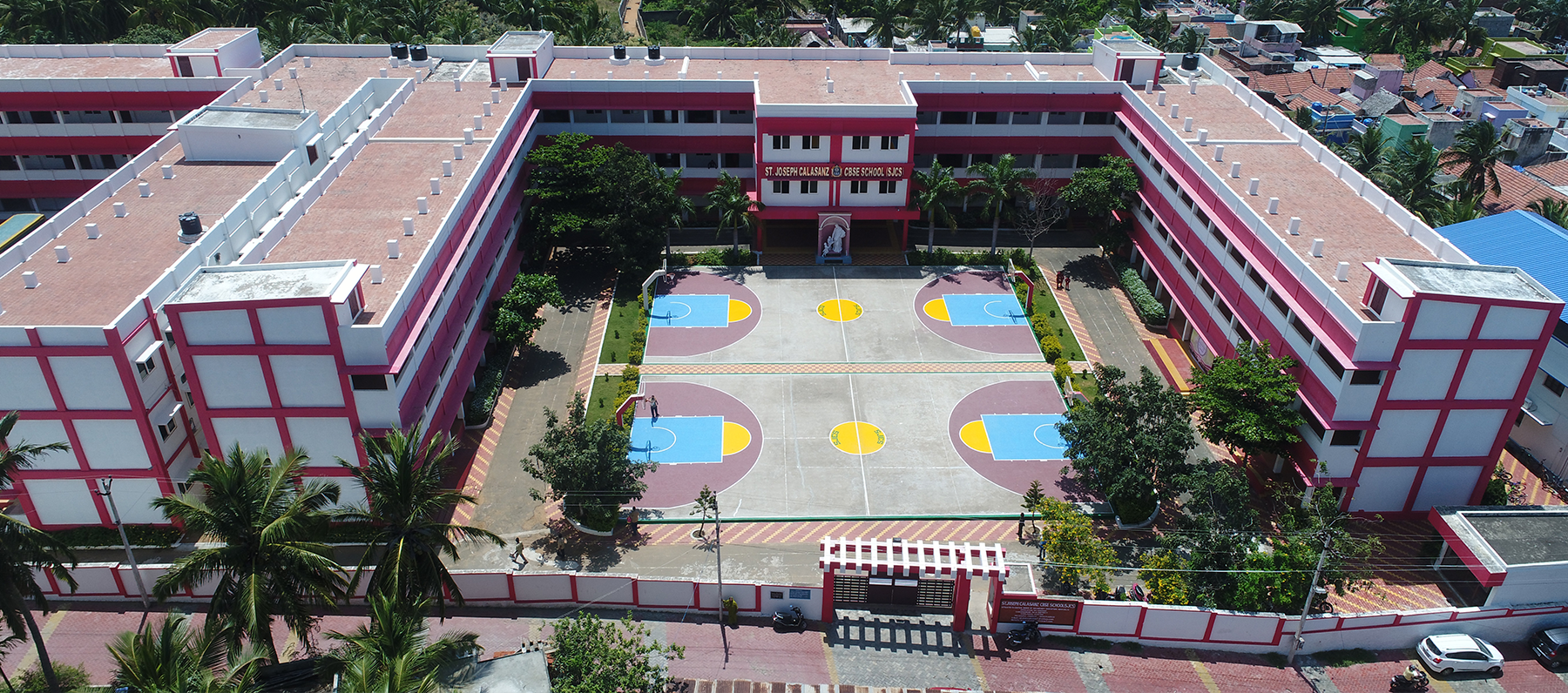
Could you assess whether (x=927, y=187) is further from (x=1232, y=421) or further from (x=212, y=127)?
(x=212, y=127)

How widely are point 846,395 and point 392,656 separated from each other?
3158 centimetres

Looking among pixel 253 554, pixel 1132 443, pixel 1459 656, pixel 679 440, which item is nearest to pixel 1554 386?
pixel 1459 656

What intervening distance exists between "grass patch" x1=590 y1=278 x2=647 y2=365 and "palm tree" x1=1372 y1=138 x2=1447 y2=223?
2020 inches

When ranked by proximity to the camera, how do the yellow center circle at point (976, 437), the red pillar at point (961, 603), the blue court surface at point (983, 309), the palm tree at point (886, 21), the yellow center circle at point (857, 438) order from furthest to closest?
the palm tree at point (886, 21), the blue court surface at point (983, 309), the yellow center circle at point (976, 437), the yellow center circle at point (857, 438), the red pillar at point (961, 603)

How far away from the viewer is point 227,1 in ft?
317

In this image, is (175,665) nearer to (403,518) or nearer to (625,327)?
(403,518)

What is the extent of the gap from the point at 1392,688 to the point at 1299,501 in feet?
32.8

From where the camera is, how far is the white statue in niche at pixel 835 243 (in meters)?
71.3

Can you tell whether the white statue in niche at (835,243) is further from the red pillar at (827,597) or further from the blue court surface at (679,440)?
the red pillar at (827,597)

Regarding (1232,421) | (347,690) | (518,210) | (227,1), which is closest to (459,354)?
(518,210)

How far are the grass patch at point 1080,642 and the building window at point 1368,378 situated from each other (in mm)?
16110

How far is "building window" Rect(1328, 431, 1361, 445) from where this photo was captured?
46406 mm

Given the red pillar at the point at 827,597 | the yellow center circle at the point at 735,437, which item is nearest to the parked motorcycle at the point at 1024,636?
the red pillar at the point at 827,597

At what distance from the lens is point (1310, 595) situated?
130 ft
